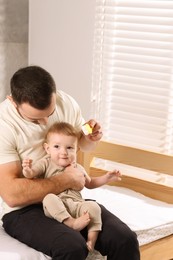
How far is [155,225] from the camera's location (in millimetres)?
2023

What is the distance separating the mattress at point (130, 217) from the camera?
169cm

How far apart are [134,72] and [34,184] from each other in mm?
1076

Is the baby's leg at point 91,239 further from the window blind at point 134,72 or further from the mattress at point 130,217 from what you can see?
the window blind at point 134,72

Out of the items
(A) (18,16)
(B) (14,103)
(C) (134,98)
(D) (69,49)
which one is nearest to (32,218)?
(B) (14,103)

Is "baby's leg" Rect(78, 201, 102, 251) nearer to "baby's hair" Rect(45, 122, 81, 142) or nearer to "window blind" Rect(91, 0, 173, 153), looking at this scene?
"baby's hair" Rect(45, 122, 81, 142)

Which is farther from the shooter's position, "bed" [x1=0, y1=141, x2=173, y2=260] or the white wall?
the white wall

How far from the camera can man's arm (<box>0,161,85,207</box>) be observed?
1.80m

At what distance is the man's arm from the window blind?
0.89 m

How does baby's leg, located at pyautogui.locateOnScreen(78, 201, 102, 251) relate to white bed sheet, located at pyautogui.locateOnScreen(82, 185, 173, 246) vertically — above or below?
above

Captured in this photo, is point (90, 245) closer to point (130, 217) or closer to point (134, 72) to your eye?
point (130, 217)

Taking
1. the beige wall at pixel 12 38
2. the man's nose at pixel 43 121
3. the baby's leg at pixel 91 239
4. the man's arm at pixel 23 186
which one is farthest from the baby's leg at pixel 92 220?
the beige wall at pixel 12 38

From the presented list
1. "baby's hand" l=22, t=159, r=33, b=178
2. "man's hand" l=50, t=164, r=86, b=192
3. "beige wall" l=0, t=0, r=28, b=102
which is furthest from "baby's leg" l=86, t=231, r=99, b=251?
"beige wall" l=0, t=0, r=28, b=102

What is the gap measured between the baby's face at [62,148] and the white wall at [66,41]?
96cm

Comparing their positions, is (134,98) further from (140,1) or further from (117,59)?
(140,1)
